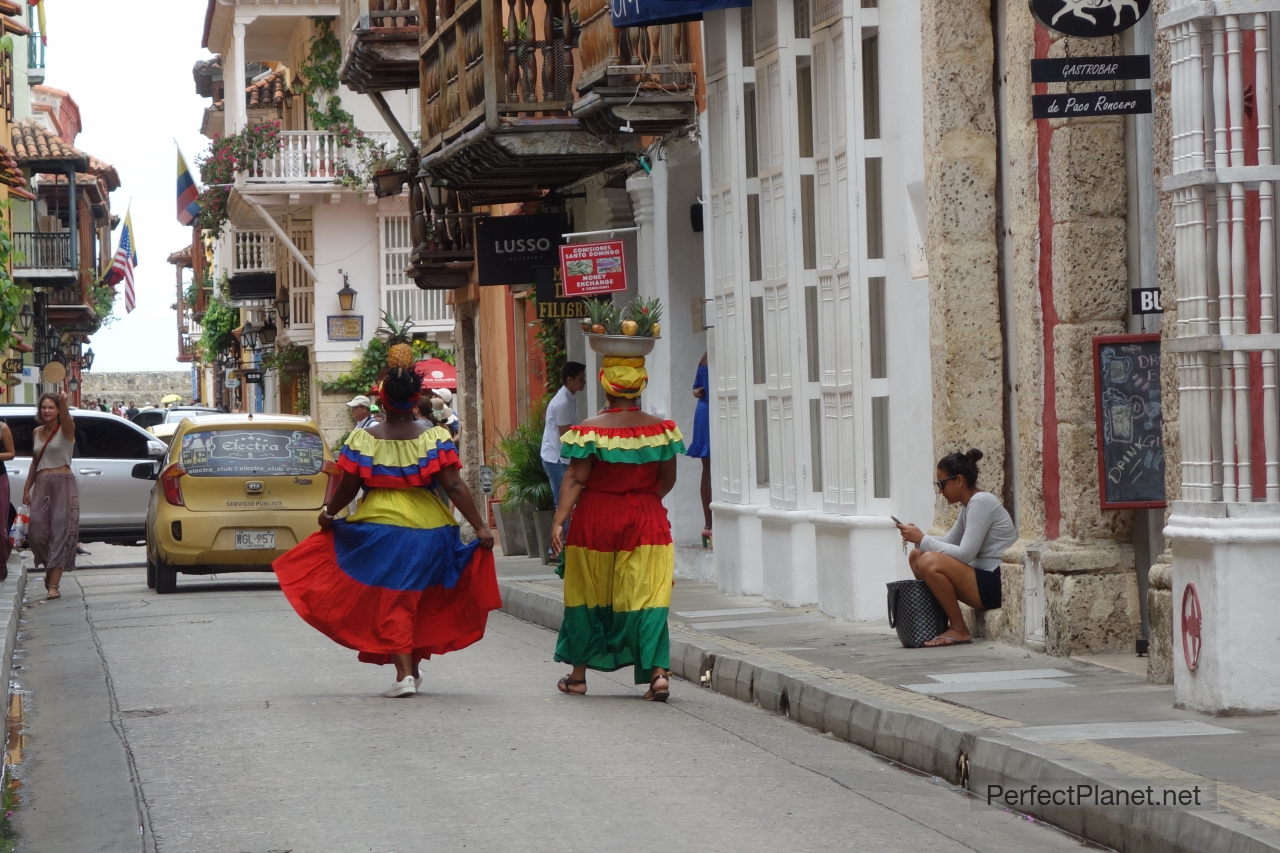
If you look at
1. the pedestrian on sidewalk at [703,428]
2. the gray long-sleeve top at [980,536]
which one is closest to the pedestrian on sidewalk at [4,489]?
the pedestrian on sidewalk at [703,428]

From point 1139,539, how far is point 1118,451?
0.70 metres

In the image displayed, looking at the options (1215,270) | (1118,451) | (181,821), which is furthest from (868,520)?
(181,821)

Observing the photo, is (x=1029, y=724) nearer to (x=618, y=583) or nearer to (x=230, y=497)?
(x=618, y=583)

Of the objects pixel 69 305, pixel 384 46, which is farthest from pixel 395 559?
pixel 69 305

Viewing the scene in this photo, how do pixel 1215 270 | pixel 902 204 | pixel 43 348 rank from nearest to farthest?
pixel 1215 270 → pixel 902 204 → pixel 43 348

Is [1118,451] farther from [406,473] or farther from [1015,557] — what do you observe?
[406,473]

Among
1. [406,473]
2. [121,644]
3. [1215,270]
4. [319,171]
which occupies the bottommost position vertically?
[121,644]

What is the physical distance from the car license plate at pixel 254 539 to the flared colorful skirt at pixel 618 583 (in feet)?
29.1

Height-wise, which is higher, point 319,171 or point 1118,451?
point 319,171

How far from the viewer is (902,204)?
47.0ft

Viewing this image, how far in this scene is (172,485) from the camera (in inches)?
785

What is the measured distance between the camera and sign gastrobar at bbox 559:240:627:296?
21.0m

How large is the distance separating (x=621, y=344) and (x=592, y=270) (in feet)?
31.5

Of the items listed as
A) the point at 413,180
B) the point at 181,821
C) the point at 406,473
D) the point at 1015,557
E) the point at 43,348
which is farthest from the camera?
the point at 43,348
